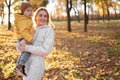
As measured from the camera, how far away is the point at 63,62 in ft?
44.9

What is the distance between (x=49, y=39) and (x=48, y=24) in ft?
1.05

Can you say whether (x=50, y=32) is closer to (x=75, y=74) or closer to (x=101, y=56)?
(x=75, y=74)

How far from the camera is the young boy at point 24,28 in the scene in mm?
4950

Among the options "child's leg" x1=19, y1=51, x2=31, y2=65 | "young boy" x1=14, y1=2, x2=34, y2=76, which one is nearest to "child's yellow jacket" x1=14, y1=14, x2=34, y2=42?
"young boy" x1=14, y1=2, x2=34, y2=76

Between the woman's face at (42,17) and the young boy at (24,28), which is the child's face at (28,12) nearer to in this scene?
the young boy at (24,28)

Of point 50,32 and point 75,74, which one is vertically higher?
point 50,32

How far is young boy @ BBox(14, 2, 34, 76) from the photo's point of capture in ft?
16.2

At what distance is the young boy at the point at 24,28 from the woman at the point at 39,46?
88mm

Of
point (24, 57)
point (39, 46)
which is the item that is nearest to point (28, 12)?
point (39, 46)

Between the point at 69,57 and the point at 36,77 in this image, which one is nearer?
the point at 36,77

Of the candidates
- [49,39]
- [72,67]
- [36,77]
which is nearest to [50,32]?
[49,39]

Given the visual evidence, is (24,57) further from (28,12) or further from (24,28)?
(28,12)

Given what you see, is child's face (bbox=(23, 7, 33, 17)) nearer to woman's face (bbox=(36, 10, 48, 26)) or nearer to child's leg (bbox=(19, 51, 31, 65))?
woman's face (bbox=(36, 10, 48, 26))

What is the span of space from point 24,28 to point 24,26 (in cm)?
3
